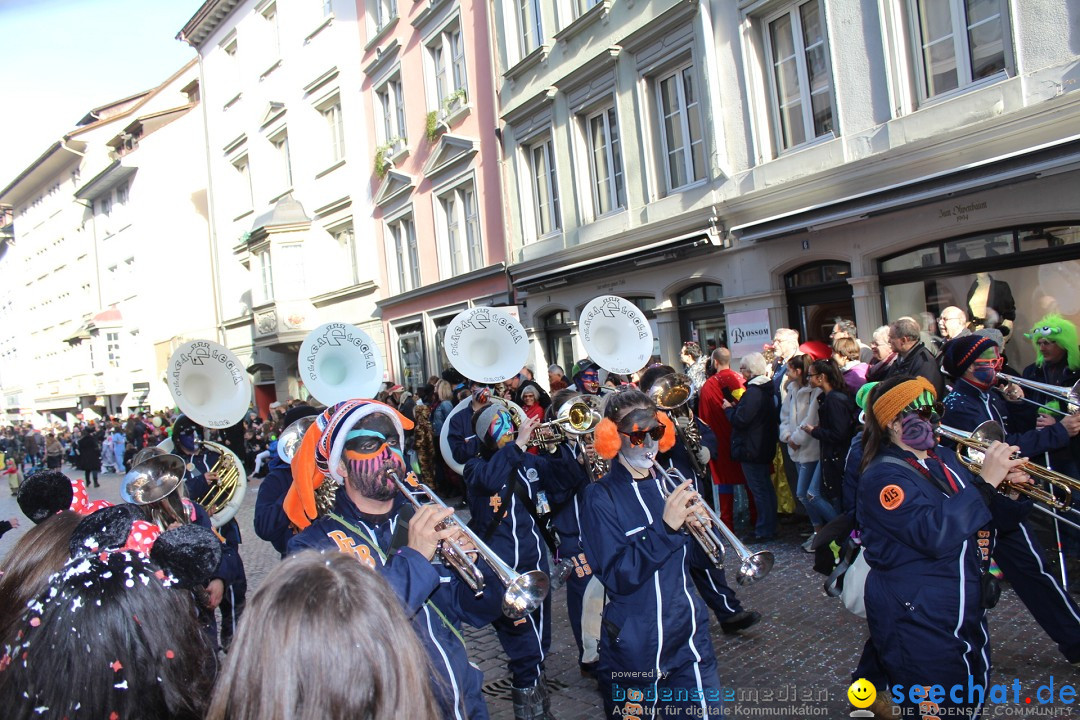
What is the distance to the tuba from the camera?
5969 mm

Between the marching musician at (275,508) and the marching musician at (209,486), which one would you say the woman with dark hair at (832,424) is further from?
the marching musician at (209,486)

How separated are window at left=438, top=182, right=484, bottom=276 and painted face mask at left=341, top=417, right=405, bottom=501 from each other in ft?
49.4

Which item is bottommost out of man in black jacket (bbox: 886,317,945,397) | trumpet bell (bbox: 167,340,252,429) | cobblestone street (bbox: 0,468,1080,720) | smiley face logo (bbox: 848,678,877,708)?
cobblestone street (bbox: 0,468,1080,720)

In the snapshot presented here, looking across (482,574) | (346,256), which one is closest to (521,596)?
(482,574)

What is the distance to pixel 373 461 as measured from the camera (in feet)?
9.96

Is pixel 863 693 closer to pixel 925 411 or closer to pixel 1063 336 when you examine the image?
pixel 925 411

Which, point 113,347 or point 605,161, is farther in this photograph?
point 113,347

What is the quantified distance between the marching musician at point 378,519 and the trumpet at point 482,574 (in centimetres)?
5

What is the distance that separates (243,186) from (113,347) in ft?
42.7

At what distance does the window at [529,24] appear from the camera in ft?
50.6

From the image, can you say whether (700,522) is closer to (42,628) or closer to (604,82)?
(42,628)

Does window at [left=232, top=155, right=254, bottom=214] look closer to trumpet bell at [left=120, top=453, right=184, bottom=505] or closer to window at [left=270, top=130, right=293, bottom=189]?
window at [left=270, top=130, right=293, bottom=189]

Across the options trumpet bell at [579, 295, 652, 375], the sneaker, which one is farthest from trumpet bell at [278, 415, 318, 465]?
the sneaker

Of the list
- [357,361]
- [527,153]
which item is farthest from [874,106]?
[527,153]
